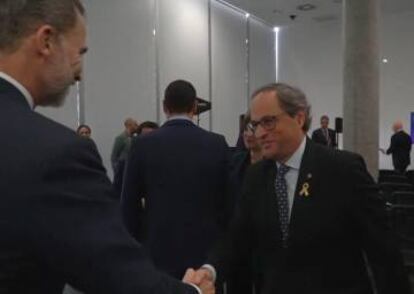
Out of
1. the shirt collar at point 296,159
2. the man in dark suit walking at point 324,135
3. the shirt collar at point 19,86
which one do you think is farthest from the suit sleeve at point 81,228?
the man in dark suit walking at point 324,135

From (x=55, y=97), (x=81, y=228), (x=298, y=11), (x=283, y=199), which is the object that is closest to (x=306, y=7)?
(x=298, y=11)

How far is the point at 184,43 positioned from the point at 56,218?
10224 millimetres

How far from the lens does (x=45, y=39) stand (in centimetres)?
90

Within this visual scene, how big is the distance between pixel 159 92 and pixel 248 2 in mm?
3445

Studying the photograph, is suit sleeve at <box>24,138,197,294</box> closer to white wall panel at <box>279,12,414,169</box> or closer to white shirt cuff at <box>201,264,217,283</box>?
white shirt cuff at <box>201,264,217,283</box>

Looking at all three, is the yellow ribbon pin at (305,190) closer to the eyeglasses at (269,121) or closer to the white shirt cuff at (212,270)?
the eyeglasses at (269,121)

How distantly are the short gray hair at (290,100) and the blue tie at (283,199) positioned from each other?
21cm

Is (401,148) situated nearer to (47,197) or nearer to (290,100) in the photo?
(290,100)

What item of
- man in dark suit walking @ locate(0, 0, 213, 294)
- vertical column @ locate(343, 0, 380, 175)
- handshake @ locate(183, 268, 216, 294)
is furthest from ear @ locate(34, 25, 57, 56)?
vertical column @ locate(343, 0, 380, 175)

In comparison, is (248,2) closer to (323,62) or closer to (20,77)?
(323,62)

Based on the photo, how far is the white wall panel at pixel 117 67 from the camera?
855 cm

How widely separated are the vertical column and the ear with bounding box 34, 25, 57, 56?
613 centimetres

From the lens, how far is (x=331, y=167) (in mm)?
1786

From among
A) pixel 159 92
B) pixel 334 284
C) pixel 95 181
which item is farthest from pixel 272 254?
pixel 159 92
